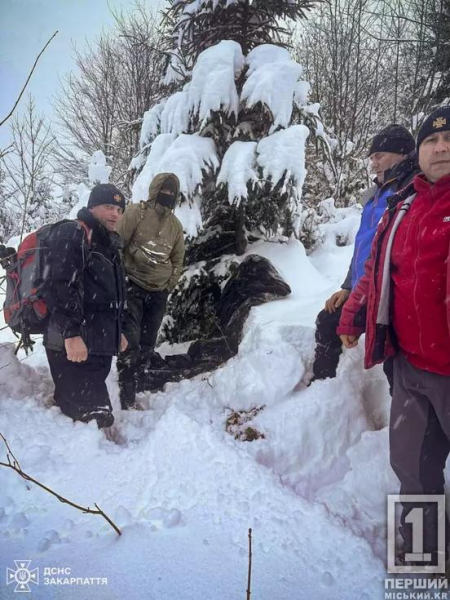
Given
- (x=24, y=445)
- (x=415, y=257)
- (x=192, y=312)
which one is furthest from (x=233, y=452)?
(x=192, y=312)

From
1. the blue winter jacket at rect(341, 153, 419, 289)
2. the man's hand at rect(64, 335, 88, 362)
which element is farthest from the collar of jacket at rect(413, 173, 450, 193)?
the man's hand at rect(64, 335, 88, 362)

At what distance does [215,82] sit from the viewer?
14.4 feet

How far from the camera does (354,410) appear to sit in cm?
286

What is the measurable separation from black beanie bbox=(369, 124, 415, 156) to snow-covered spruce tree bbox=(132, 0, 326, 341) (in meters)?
1.85

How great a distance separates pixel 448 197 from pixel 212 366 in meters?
3.02

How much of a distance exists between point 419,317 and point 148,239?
270 centimetres

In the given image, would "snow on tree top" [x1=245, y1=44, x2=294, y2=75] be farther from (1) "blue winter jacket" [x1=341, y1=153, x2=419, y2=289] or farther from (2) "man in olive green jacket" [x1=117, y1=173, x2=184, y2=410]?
(1) "blue winter jacket" [x1=341, y1=153, x2=419, y2=289]

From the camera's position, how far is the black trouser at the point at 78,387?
2964 millimetres

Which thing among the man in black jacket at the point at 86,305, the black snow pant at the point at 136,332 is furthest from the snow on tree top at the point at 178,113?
the black snow pant at the point at 136,332

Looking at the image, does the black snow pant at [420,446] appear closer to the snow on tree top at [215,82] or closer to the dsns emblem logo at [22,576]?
the dsns emblem logo at [22,576]

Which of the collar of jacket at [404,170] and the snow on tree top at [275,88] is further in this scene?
the snow on tree top at [275,88]

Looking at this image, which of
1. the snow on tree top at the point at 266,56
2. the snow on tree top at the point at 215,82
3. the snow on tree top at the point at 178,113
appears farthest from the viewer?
the snow on tree top at the point at 178,113

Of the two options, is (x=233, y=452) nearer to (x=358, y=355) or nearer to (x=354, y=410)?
(x=354, y=410)

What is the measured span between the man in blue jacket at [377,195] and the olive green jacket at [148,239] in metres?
1.75
